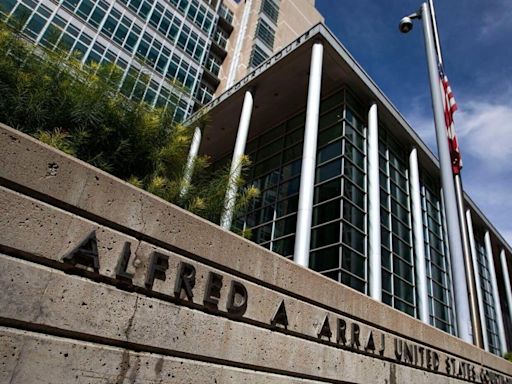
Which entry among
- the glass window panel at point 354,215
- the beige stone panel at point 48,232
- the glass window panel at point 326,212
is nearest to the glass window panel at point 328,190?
the glass window panel at point 326,212

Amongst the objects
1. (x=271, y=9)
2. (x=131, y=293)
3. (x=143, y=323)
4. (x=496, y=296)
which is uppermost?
(x=271, y=9)

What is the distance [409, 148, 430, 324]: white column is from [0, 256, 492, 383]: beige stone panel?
1481 centimetres

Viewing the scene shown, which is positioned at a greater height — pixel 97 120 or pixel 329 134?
pixel 329 134

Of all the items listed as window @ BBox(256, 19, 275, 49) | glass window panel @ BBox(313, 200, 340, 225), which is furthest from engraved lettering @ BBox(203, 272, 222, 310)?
window @ BBox(256, 19, 275, 49)

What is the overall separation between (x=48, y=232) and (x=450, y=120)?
34.6 ft

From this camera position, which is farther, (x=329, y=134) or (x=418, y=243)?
(x=418, y=243)

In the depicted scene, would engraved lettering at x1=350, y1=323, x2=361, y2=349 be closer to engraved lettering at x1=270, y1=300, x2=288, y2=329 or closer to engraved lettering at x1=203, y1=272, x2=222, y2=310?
engraved lettering at x1=270, y1=300, x2=288, y2=329

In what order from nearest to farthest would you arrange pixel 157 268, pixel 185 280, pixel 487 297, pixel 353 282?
pixel 157 268
pixel 185 280
pixel 353 282
pixel 487 297

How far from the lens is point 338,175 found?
15.8 meters

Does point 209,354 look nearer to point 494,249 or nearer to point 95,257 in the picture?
point 95,257

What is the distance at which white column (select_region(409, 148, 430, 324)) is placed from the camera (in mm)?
17266

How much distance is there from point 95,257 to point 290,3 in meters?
48.9

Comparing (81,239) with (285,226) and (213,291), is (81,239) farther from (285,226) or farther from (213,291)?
(285,226)

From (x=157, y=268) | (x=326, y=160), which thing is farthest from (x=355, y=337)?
(x=326, y=160)
